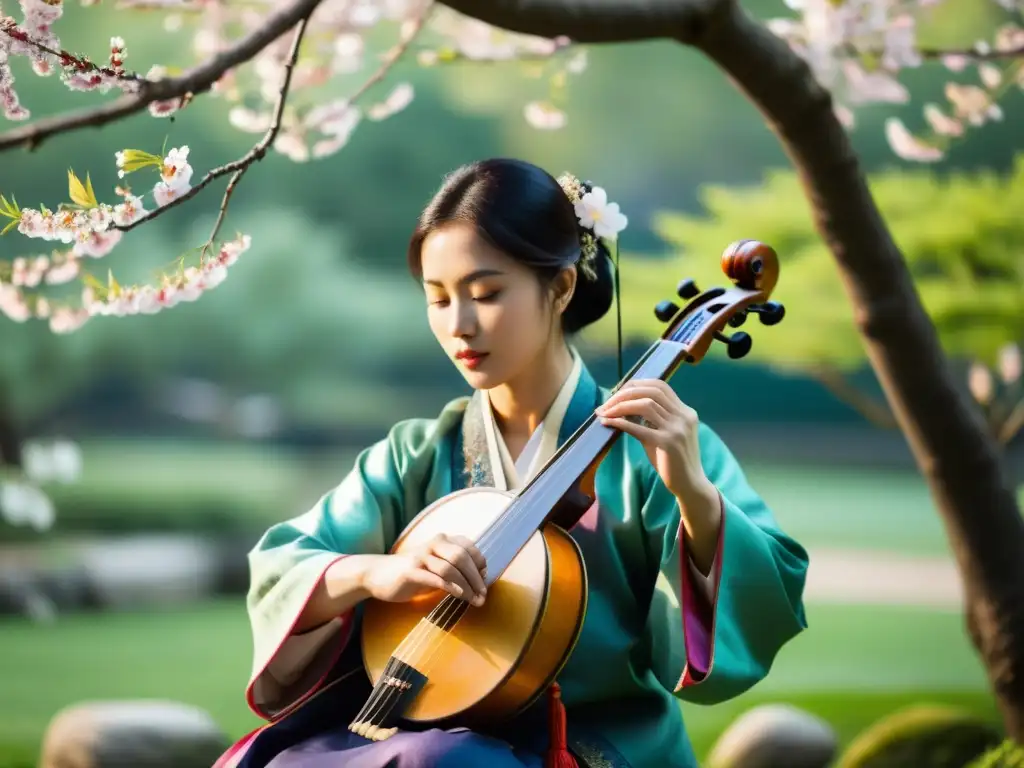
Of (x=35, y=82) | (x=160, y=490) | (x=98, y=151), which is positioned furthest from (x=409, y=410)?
(x=35, y=82)

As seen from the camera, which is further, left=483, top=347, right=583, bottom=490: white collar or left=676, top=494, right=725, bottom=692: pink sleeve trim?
left=483, top=347, right=583, bottom=490: white collar

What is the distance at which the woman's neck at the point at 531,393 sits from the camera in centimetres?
165

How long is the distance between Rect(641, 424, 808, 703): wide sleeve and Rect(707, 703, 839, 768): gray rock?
1.68 m

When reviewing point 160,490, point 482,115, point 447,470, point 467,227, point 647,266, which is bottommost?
point 160,490

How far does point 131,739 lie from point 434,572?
6.14 ft

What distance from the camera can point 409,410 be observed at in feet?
15.3

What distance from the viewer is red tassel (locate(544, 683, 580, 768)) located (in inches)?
56.9

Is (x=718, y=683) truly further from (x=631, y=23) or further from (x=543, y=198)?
(x=631, y=23)

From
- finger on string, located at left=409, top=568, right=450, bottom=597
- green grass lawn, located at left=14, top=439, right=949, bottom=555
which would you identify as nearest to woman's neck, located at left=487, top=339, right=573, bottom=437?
finger on string, located at left=409, top=568, right=450, bottom=597

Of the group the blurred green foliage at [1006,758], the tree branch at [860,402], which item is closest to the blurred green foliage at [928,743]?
the blurred green foliage at [1006,758]

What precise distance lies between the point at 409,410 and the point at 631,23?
286 centimetres

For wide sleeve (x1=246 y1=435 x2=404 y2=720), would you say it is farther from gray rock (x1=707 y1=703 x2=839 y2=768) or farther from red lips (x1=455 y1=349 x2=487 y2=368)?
gray rock (x1=707 y1=703 x2=839 y2=768)

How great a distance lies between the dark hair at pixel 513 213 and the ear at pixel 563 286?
18 millimetres

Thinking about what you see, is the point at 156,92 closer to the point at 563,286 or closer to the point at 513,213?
the point at 513,213
